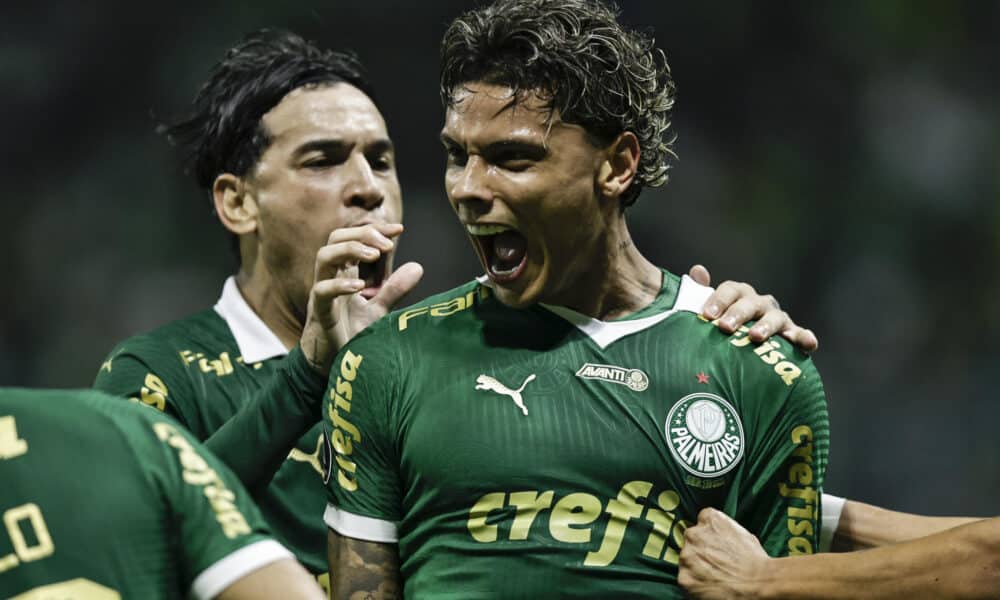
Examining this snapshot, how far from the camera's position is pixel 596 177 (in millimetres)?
2799

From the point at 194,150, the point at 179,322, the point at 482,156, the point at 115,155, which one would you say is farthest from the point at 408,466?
the point at 115,155

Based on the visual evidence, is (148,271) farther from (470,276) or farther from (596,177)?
(596,177)

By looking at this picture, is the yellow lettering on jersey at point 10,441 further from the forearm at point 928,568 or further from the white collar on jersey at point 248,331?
the white collar on jersey at point 248,331

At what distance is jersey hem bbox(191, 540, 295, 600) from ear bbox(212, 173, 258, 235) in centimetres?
215

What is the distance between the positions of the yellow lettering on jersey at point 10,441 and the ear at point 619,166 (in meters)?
1.44

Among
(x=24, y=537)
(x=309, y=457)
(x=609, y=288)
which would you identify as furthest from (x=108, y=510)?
(x=309, y=457)

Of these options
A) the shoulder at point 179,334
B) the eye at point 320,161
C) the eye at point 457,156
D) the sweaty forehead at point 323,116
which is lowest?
the shoulder at point 179,334

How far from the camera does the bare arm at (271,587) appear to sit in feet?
5.97

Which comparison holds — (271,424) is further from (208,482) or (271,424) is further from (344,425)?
(208,482)

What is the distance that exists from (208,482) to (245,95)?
7.36ft

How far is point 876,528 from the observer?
3453 millimetres

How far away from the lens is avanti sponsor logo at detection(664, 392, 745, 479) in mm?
2686

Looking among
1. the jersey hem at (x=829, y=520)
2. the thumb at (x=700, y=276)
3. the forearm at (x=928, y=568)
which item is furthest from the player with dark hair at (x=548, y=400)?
the jersey hem at (x=829, y=520)

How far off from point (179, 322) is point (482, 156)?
1.40 metres
